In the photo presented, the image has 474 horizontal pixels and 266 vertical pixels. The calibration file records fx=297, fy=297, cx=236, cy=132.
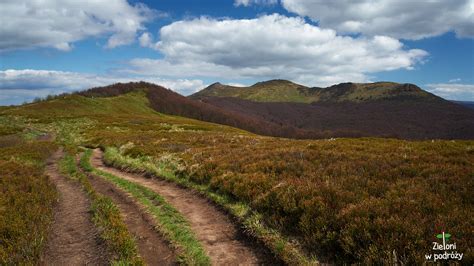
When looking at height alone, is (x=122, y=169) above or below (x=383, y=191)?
below

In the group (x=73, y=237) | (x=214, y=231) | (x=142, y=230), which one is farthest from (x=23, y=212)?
(x=214, y=231)

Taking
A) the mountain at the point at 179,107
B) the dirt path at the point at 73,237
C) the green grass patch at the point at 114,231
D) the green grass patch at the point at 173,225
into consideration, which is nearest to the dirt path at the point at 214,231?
the green grass patch at the point at 173,225

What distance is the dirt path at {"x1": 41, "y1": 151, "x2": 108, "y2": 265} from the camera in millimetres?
7312

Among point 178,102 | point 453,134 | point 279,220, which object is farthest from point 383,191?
point 453,134

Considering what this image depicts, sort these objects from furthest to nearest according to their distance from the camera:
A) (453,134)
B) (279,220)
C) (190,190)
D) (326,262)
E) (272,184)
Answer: (453,134)
(190,190)
(272,184)
(279,220)
(326,262)

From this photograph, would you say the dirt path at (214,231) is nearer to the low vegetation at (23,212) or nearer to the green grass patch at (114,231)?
the green grass patch at (114,231)

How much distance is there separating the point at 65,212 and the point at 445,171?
531 inches

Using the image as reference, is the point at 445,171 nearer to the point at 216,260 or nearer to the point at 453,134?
the point at 216,260

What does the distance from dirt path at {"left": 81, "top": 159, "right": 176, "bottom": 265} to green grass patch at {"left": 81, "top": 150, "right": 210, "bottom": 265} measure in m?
0.24

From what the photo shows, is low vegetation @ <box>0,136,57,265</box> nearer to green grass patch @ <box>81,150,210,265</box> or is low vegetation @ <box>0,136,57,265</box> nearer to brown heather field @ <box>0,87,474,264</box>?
brown heather field @ <box>0,87,474,264</box>

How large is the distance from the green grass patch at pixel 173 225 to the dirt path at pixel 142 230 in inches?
9.3

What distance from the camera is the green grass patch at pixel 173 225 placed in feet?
24.3

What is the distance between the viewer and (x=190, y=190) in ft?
44.4

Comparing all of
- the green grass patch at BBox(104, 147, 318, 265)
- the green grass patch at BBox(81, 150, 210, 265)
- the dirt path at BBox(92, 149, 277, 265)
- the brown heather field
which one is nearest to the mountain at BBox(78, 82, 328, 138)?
the green grass patch at BBox(104, 147, 318, 265)
